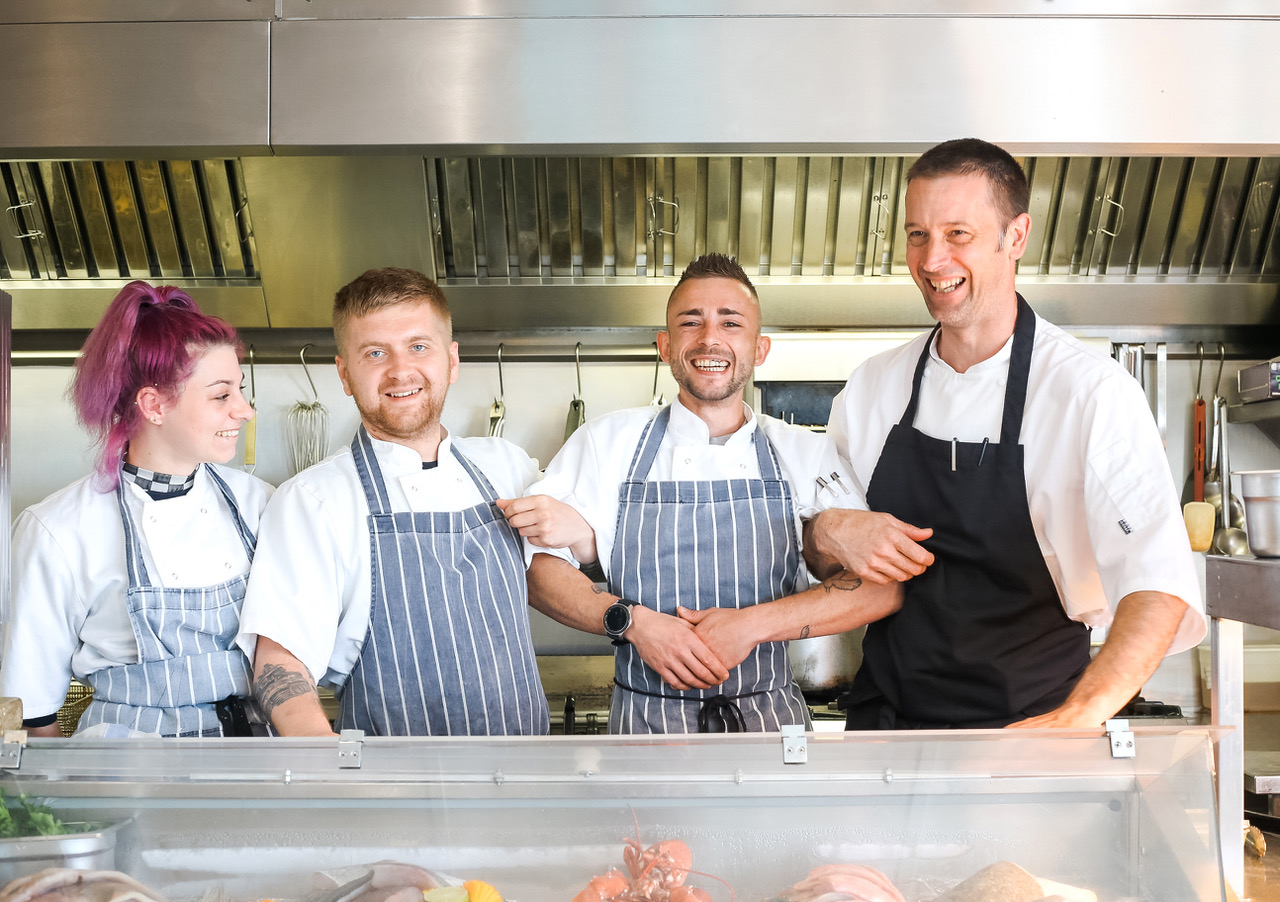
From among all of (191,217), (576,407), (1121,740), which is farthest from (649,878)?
(191,217)

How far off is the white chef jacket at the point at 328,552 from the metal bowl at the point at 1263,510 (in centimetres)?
137

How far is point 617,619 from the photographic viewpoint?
182 centimetres

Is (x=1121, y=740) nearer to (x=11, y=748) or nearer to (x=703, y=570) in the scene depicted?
(x=703, y=570)

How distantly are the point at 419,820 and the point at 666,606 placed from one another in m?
0.86

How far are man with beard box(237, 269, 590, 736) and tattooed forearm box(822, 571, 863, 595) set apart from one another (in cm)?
52

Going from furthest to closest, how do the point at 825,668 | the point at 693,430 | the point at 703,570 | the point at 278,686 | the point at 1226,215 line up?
the point at 1226,215 → the point at 825,668 → the point at 693,430 → the point at 703,570 → the point at 278,686

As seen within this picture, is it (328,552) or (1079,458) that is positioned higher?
(1079,458)

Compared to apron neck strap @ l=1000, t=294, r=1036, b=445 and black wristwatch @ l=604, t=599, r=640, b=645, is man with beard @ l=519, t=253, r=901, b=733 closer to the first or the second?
black wristwatch @ l=604, t=599, r=640, b=645

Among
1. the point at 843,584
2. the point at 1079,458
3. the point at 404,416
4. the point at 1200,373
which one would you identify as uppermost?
the point at 1200,373

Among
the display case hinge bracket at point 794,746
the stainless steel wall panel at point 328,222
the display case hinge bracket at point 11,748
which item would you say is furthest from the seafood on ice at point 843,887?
the stainless steel wall panel at point 328,222

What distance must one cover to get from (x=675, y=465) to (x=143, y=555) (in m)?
0.98

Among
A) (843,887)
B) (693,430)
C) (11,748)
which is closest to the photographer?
(843,887)

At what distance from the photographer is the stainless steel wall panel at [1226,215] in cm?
311

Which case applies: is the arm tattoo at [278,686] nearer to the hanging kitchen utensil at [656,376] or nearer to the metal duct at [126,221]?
the hanging kitchen utensil at [656,376]
